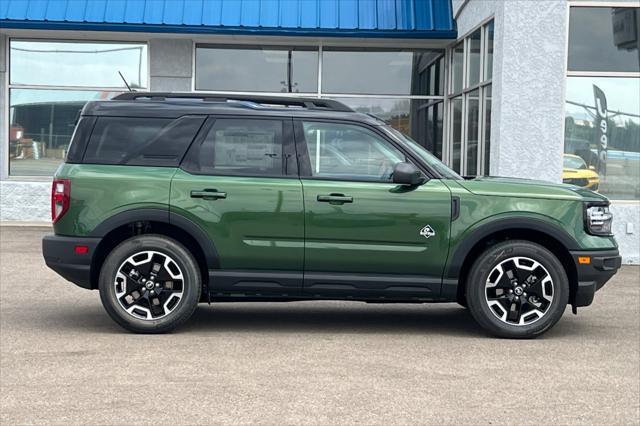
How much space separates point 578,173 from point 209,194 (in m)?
7.01

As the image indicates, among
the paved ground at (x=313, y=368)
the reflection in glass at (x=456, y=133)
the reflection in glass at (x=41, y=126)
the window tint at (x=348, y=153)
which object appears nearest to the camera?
the paved ground at (x=313, y=368)

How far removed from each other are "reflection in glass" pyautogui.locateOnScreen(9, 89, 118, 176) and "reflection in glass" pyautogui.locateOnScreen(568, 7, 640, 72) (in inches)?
341

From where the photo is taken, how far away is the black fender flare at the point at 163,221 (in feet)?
24.2

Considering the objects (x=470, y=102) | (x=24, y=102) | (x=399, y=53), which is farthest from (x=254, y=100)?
(x=24, y=102)

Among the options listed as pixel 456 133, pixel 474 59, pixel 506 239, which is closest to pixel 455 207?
pixel 506 239

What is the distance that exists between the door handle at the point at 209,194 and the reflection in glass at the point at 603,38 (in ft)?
23.0

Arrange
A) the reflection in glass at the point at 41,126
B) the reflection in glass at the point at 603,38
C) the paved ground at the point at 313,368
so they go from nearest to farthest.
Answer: the paved ground at the point at 313,368 < the reflection in glass at the point at 603,38 < the reflection in glass at the point at 41,126

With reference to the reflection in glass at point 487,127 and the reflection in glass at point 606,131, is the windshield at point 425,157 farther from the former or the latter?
the reflection in glass at point 487,127

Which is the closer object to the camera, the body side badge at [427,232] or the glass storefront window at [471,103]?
the body side badge at [427,232]

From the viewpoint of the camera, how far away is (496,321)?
24.2 ft

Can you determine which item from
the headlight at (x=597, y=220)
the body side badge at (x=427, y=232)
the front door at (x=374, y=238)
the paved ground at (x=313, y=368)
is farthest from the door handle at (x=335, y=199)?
the headlight at (x=597, y=220)

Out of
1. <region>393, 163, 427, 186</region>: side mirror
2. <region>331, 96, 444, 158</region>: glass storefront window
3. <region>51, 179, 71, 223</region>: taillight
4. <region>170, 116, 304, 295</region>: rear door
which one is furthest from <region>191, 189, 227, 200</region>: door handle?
<region>331, 96, 444, 158</region>: glass storefront window

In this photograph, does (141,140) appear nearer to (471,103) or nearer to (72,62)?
(471,103)

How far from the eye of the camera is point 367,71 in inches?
667
